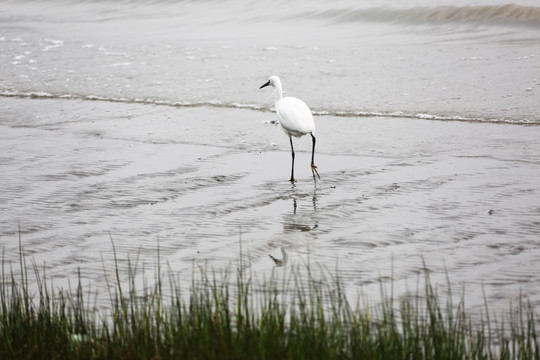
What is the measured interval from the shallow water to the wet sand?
0.03 m

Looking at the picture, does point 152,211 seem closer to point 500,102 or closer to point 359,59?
point 500,102

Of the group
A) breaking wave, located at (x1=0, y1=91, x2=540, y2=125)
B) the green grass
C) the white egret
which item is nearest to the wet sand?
breaking wave, located at (x1=0, y1=91, x2=540, y2=125)

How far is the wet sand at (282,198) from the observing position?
552 cm

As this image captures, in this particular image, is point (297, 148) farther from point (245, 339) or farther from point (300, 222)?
point (245, 339)

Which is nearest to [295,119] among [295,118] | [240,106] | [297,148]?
[295,118]

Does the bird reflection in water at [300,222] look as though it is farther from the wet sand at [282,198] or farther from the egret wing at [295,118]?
the egret wing at [295,118]

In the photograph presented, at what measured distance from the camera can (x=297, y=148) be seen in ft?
32.5

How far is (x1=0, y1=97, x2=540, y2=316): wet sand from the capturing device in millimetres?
5523

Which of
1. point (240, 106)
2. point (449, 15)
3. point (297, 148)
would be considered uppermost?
point (449, 15)

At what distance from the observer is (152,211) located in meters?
6.94

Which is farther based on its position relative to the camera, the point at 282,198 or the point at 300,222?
the point at 282,198

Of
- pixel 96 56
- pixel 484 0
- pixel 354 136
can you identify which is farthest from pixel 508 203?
pixel 484 0

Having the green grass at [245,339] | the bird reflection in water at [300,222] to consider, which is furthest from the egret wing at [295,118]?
the green grass at [245,339]

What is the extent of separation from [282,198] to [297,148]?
2.56 metres
